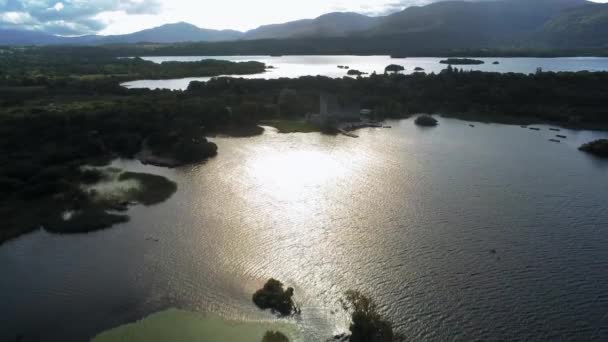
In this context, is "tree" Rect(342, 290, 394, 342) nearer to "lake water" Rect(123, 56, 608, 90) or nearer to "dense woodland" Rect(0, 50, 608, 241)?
"dense woodland" Rect(0, 50, 608, 241)

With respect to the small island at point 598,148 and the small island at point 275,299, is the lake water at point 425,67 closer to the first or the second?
the small island at point 598,148

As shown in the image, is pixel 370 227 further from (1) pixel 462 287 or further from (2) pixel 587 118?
(2) pixel 587 118

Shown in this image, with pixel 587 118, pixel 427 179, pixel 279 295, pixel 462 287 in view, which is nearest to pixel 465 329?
pixel 462 287

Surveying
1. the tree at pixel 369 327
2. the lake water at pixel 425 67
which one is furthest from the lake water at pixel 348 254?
the lake water at pixel 425 67

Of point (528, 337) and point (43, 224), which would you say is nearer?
point (528, 337)

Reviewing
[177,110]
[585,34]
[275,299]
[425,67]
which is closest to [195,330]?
[275,299]

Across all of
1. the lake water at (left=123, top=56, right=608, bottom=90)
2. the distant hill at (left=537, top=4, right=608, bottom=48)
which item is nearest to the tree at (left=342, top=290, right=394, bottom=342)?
the lake water at (left=123, top=56, right=608, bottom=90)
